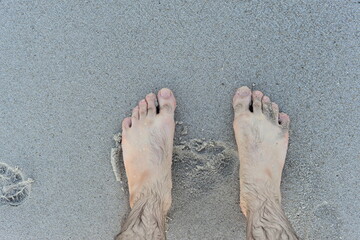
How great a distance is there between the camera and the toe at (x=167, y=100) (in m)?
1.83

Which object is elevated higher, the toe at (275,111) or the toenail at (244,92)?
the toenail at (244,92)

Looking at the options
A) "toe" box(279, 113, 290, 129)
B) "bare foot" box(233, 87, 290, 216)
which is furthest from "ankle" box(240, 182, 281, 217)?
"toe" box(279, 113, 290, 129)

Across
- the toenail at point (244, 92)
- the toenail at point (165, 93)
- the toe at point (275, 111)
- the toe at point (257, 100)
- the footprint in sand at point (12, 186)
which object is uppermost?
the toenail at point (165, 93)

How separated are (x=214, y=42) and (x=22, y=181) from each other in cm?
112

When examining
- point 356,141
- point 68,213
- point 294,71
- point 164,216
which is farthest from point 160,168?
point 356,141

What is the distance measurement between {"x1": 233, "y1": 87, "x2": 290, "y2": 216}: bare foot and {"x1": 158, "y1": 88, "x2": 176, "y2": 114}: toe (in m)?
0.29

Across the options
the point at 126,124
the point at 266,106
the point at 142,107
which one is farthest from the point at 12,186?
the point at 266,106

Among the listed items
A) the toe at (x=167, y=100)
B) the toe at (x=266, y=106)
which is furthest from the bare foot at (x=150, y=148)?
the toe at (x=266, y=106)

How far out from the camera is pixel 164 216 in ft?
6.06

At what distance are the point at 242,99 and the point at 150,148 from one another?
49 centimetres

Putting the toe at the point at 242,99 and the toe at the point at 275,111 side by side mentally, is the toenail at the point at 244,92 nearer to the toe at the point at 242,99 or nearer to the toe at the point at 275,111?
the toe at the point at 242,99

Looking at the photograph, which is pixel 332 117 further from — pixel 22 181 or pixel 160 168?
pixel 22 181

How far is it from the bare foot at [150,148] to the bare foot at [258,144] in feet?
1.06

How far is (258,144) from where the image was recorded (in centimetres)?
187
